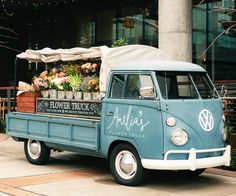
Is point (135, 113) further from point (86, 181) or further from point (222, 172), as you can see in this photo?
point (222, 172)

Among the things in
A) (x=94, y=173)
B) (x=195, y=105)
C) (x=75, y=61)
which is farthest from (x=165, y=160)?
(x=75, y=61)

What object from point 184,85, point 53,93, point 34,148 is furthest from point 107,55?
point 34,148

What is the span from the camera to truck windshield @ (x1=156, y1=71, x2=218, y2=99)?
350 inches

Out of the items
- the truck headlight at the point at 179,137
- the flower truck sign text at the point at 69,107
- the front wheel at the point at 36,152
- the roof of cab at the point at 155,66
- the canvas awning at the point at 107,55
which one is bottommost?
the front wheel at the point at 36,152

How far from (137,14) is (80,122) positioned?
1340 centimetres

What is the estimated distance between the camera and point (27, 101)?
38.6 feet

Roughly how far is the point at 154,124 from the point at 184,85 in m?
1.12

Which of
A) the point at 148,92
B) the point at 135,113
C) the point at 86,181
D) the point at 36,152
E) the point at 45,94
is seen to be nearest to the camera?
the point at 148,92

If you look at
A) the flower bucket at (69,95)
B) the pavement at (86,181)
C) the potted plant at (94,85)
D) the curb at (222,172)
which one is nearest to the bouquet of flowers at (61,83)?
the flower bucket at (69,95)

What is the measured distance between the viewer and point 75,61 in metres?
11.8

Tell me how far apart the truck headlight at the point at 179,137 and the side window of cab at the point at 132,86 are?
0.77m

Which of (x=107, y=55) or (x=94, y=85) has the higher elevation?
(x=107, y=55)

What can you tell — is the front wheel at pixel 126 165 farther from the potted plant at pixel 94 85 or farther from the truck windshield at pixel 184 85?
the potted plant at pixel 94 85

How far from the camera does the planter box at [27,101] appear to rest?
11602 mm
